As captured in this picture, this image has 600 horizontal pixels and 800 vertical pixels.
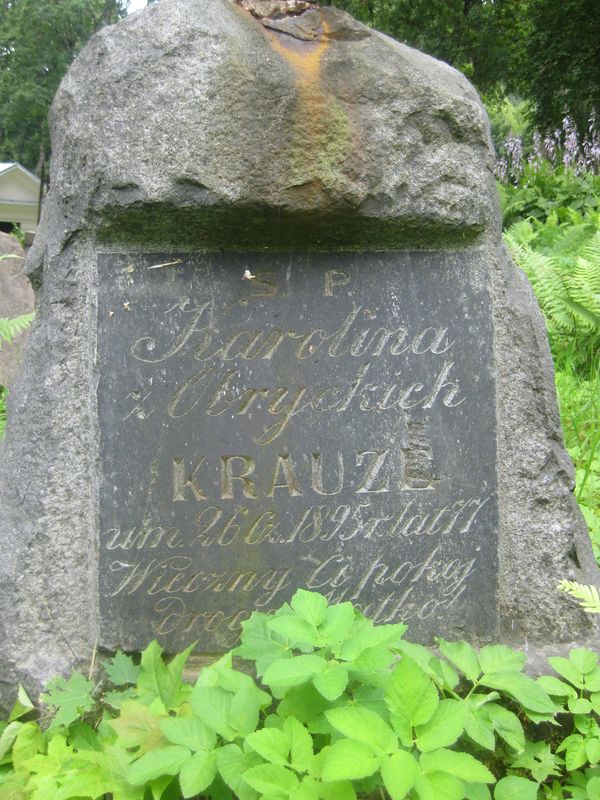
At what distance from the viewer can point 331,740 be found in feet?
4.30

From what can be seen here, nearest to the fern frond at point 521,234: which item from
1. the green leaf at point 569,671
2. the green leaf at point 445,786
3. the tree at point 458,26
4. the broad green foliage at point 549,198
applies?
the broad green foliage at point 549,198

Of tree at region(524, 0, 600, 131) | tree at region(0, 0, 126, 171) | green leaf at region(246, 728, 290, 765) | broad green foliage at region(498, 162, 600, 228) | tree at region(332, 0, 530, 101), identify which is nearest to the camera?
green leaf at region(246, 728, 290, 765)

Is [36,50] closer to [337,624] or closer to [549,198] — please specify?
[549,198]

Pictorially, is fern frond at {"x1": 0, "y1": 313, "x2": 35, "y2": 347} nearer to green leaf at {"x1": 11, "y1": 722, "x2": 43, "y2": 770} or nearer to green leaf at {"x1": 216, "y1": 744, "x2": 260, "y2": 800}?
green leaf at {"x1": 11, "y1": 722, "x2": 43, "y2": 770}

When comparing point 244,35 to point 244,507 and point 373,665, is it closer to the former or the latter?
point 244,507

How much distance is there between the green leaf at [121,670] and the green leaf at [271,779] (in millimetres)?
616

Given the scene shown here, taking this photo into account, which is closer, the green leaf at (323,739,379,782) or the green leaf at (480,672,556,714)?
the green leaf at (323,739,379,782)

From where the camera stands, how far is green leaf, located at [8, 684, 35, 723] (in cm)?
176

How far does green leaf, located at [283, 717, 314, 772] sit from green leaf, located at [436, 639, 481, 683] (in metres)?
0.44

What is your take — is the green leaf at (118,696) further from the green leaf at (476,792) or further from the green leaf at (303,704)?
the green leaf at (476,792)

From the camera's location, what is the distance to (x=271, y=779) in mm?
1176

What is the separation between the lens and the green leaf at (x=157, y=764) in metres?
1.26

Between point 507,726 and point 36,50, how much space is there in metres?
39.7

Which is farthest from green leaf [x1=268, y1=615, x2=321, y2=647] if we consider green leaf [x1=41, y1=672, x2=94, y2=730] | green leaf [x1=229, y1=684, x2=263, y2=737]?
green leaf [x1=41, y1=672, x2=94, y2=730]
